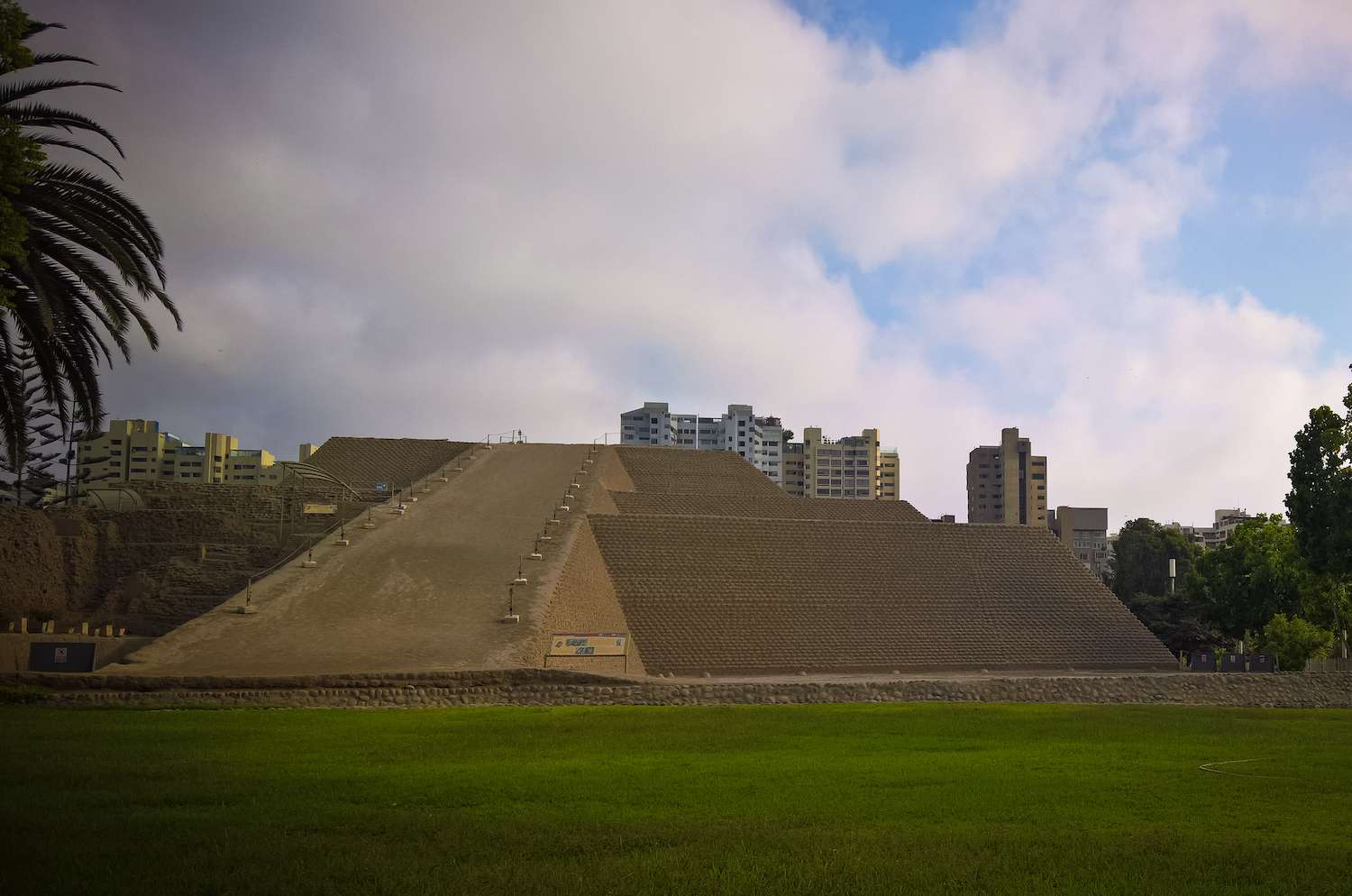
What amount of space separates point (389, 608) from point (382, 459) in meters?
23.0

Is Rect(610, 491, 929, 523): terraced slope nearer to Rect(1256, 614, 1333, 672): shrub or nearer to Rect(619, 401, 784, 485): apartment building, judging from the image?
Rect(1256, 614, 1333, 672): shrub

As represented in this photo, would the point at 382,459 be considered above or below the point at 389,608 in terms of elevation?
above

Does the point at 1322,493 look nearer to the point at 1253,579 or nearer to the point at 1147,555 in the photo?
the point at 1253,579

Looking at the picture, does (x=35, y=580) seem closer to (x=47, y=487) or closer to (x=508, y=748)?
(x=47, y=487)

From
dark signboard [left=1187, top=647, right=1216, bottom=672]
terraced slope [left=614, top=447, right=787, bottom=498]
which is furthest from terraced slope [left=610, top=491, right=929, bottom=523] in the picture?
dark signboard [left=1187, top=647, right=1216, bottom=672]

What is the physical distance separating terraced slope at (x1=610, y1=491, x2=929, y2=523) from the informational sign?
13.1 meters

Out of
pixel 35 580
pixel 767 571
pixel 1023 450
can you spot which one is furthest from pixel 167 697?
pixel 1023 450

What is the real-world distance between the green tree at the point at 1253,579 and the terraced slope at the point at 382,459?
27.4 metres

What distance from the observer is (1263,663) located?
30.0 meters

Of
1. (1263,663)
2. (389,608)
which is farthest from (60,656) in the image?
(1263,663)

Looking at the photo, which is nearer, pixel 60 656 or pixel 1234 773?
pixel 1234 773

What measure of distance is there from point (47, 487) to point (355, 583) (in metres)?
19.7

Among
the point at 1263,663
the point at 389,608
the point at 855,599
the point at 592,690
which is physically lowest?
the point at 592,690

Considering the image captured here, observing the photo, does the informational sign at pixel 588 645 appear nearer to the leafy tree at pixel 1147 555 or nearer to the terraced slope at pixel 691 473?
the terraced slope at pixel 691 473
